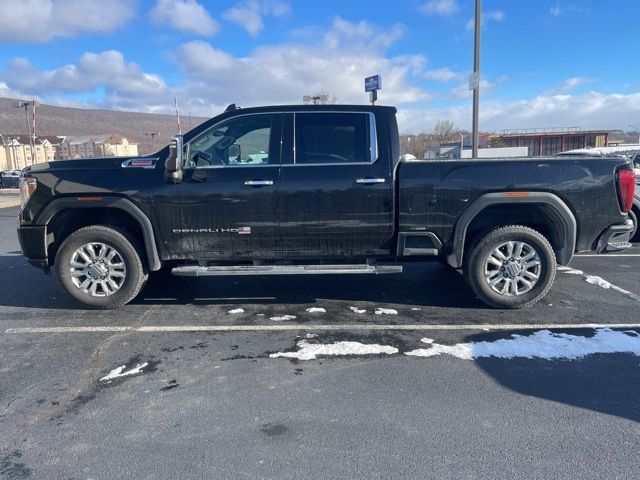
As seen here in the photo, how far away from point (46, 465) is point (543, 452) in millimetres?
2665

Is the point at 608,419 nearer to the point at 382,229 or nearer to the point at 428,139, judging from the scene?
the point at 382,229

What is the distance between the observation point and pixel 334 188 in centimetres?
481

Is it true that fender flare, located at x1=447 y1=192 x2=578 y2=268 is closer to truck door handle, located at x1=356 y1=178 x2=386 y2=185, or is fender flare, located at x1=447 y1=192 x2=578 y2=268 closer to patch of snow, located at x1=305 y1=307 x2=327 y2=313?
truck door handle, located at x1=356 y1=178 x2=386 y2=185

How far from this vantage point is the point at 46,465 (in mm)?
2590

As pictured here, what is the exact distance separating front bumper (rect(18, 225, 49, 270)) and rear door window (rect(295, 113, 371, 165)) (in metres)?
2.68

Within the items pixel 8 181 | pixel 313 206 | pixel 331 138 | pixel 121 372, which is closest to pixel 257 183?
pixel 313 206

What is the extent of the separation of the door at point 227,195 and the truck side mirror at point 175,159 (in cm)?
10

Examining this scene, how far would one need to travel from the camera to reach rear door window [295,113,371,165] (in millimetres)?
4898

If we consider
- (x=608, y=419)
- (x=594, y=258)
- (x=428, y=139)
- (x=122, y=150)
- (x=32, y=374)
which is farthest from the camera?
(x=122, y=150)

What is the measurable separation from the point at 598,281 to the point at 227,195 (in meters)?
4.58

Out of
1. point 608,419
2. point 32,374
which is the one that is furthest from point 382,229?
point 32,374

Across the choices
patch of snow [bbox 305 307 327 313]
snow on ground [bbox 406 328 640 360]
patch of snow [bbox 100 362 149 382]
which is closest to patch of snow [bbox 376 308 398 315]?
patch of snow [bbox 305 307 327 313]

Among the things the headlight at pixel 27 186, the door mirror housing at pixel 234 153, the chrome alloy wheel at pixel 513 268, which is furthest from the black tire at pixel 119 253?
the chrome alloy wheel at pixel 513 268

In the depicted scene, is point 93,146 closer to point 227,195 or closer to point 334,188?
point 227,195
